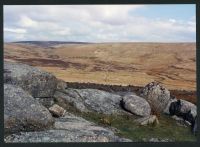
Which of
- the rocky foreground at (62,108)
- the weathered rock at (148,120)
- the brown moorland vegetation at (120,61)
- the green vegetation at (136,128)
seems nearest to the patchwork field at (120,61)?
the brown moorland vegetation at (120,61)

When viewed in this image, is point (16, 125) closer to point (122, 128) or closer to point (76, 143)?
point (76, 143)

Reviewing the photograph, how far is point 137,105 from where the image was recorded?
2981 cm

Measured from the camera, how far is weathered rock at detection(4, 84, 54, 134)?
2169 cm

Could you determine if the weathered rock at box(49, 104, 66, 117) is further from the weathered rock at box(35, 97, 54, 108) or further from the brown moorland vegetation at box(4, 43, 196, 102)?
the brown moorland vegetation at box(4, 43, 196, 102)

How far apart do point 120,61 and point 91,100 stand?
76220 millimetres

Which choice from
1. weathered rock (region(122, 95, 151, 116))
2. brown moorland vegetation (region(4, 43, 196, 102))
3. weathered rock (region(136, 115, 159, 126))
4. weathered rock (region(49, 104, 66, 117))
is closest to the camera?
weathered rock (region(49, 104, 66, 117))

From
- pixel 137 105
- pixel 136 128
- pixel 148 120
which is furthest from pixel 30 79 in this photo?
pixel 137 105

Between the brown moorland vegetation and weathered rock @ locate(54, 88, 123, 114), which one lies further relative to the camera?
the brown moorland vegetation

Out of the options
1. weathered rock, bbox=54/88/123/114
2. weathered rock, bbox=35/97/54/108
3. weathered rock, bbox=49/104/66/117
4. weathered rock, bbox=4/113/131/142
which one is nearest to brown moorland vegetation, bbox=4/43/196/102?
weathered rock, bbox=54/88/123/114

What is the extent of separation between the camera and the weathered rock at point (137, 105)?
29.5 metres

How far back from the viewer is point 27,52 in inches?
4811

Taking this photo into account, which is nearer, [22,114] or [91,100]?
[22,114]

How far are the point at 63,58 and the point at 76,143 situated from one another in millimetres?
88216

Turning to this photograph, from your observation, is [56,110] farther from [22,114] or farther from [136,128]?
[136,128]
